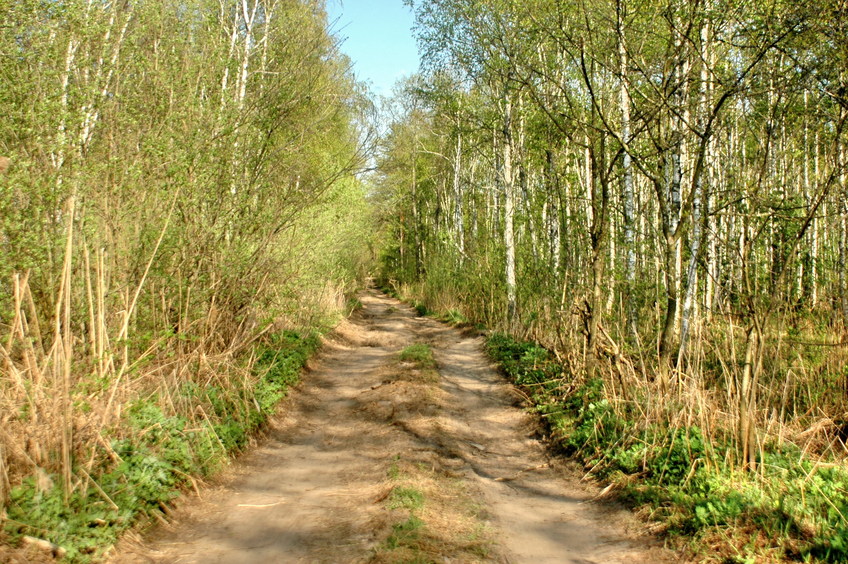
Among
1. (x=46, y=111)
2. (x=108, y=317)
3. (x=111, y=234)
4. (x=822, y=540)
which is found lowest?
(x=822, y=540)

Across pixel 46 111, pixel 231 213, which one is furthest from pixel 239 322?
pixel 46 111

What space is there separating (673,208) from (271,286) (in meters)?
5.83

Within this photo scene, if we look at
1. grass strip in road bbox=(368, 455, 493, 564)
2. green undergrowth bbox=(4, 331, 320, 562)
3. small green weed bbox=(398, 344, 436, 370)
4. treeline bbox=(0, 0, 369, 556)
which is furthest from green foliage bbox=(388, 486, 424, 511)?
small green weed bbox=(398, 344, 436, 370)

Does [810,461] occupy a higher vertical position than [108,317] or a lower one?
lower

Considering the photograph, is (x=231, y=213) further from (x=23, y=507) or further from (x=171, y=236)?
(x=23, y=507)

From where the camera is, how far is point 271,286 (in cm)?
1038

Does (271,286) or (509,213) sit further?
(509,213)

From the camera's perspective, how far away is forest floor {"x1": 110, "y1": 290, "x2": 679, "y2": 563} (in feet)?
16.1

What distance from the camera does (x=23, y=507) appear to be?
445 centimetres

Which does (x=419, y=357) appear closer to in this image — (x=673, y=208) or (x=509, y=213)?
(x=509, y=213)

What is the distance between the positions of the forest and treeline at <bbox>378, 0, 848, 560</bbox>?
80mm

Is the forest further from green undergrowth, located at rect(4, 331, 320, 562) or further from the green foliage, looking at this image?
the green foliage

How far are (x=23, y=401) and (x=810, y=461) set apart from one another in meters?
6.34

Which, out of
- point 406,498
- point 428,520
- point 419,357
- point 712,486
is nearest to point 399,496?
point 406,498
